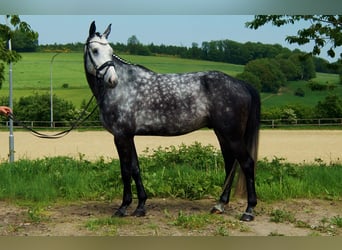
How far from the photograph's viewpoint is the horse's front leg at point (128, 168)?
5234mm

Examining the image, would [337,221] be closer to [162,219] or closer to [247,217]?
[247,217]

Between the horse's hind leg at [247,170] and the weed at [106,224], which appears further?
the horse's hind leg at [247,170]

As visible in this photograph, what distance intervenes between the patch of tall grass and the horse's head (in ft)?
6.48

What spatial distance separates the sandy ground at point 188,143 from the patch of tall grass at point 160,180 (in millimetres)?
5455

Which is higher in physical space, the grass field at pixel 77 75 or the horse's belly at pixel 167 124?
the grass field at pixel 77 75

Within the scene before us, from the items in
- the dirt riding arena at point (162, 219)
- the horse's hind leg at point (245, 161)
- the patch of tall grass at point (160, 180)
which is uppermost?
the horse's hind leg at point (245, 161)

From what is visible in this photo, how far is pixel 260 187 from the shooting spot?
6.55m

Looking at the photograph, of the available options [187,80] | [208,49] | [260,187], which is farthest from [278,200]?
[208,49]

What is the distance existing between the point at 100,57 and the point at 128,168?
4.11ft

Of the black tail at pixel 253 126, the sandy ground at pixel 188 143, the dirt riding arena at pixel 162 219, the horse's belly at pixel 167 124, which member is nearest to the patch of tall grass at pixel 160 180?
the dirt riding arena at pixel 162 219

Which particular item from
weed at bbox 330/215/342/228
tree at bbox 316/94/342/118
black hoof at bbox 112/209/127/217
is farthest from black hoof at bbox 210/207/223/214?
tree at bbox 316/94/342/118

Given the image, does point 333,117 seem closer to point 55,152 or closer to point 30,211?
point 55,152

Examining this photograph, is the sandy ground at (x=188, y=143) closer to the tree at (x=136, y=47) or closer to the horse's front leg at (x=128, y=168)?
the tree at (x=136, y=47)

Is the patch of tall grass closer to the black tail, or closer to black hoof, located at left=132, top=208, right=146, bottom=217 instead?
black hoof, located at left=132, top=208, right=146, bottom=217
